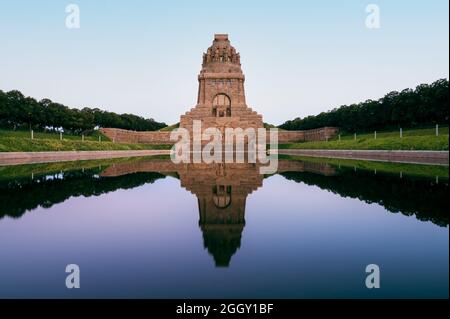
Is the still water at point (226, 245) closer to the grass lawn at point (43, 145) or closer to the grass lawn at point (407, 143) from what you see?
the grass lawn at point (407, 143)

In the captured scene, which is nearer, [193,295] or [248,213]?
[193,295]

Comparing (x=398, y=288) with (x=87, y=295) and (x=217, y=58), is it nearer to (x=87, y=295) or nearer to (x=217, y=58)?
(x=87, y=295)

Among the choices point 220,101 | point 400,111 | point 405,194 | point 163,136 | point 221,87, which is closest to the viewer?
point 405,194

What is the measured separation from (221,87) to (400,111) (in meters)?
33.7

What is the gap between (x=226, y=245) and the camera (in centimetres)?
577

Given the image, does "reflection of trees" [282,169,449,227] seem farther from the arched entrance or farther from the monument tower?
the arched entrance

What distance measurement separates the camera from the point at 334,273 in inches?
177

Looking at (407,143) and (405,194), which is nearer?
(405,194)

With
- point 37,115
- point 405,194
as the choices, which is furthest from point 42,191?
point 37,115

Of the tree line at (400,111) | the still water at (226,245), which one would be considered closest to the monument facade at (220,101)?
the tree line at (400,111)

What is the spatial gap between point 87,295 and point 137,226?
127 inches

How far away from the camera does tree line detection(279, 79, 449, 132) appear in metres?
43.2

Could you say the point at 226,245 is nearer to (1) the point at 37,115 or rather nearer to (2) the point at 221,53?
(1) the point at 37,115
